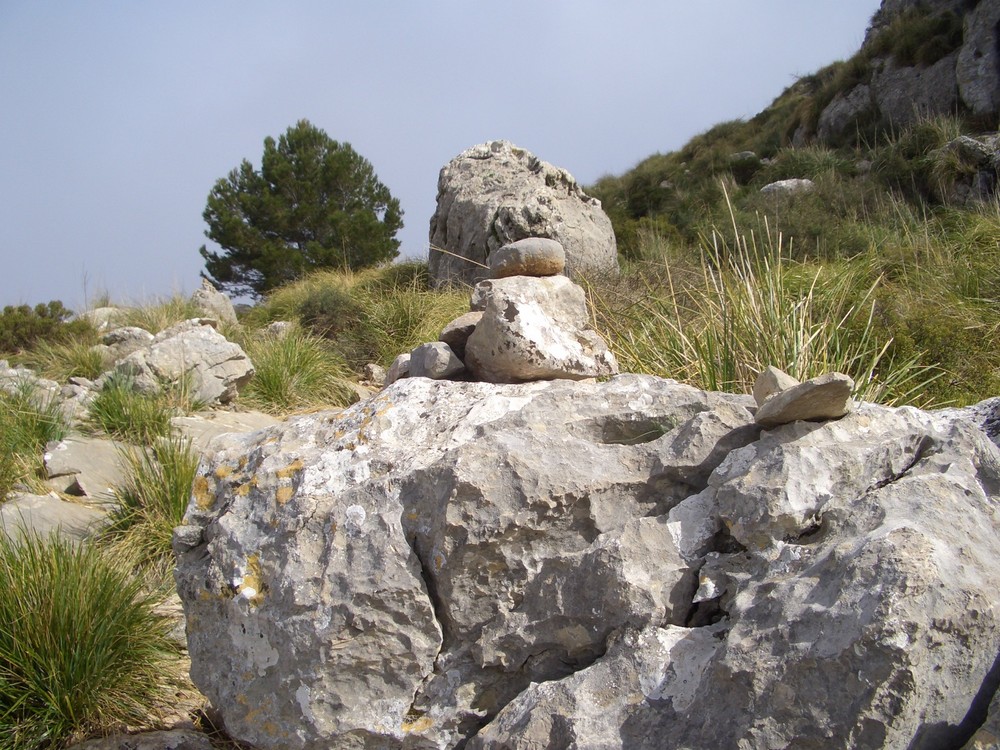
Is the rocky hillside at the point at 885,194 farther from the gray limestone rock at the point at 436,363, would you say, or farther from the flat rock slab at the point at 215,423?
the flat rock slab at the point at 215,423

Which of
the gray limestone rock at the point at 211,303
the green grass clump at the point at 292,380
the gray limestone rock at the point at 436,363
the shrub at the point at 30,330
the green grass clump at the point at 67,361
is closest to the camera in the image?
→ the gray limestone rock at the point at 436,363

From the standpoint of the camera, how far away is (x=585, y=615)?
1.95 meters

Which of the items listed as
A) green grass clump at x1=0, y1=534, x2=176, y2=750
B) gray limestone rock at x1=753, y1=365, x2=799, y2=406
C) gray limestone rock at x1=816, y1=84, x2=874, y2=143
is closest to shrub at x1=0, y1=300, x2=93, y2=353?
green grass clump at x1=0, y1=534, x2=176, y2=750

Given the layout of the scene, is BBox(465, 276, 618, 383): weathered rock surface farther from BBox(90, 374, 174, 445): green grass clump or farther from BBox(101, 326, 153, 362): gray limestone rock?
BBox(101, 326, 153, 362): gray limestone rock

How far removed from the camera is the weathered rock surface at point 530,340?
117 inches

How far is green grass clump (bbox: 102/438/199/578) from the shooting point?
15.7 ft

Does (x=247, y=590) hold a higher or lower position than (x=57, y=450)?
lower

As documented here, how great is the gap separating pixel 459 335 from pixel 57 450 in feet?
13.3

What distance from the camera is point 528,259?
3816mm

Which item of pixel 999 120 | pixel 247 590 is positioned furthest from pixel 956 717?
pixel 999 120

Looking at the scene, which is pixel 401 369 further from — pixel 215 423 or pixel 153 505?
pixel 215 423

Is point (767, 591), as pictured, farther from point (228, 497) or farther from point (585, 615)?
point (228, 497)

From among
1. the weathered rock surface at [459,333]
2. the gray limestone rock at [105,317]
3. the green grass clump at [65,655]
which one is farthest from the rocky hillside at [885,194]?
the gray limestone rock at [105,317]

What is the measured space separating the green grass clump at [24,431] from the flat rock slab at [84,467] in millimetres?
111
